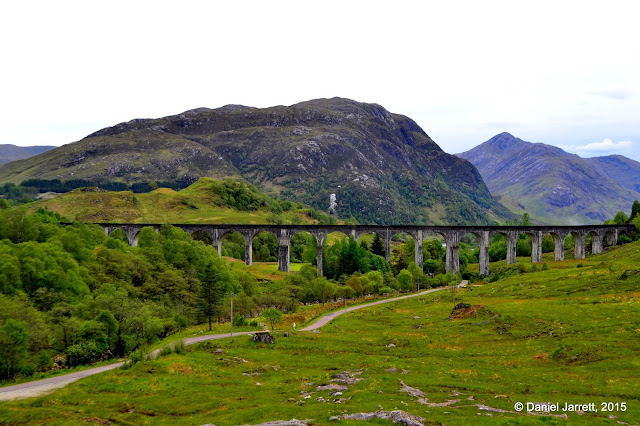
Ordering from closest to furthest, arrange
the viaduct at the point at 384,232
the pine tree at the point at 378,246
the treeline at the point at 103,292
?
the treeline at the point at 103,292 < the viaduct at the point at 384,232 < the pine tree at the point at 378,246

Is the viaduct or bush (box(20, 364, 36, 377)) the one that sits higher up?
the viaduct

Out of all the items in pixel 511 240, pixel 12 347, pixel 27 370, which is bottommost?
pixel 27 370

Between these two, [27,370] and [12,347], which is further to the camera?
[27,370]

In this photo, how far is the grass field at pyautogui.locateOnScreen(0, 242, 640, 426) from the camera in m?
28.8

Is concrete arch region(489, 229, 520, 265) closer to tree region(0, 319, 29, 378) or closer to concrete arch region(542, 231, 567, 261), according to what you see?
concrete arch region(542, 231, 567, 261)

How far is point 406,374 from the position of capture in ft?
131

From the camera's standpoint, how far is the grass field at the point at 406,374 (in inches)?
1132

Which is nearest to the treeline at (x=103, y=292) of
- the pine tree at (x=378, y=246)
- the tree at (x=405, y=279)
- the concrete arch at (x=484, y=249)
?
the tree at (x=405, y=279)

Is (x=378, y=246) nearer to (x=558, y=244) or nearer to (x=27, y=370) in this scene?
(x=558, y=244)

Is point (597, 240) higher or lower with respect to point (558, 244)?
higher

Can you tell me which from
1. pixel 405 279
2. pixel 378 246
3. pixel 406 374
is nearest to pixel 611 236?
pixel 378 246

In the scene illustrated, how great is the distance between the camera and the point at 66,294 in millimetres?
62000

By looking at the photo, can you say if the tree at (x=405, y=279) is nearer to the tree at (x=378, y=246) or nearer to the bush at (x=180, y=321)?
the tree at (x=378, y=246)

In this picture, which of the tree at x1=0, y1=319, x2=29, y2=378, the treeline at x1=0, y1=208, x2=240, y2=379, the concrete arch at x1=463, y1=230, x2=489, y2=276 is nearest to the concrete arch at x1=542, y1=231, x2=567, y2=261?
the concrete arch at x1=463, y1=230, x2=489, y2=276
